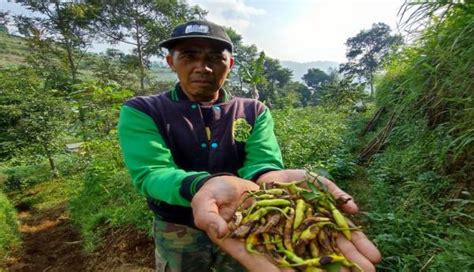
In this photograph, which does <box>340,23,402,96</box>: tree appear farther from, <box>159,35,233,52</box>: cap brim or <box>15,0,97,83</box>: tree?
<box>159,35,233,52</box>: cap brim

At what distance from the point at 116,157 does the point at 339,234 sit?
6597 mm

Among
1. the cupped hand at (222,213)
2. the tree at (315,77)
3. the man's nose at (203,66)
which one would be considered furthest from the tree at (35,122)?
the tree at (315,77)

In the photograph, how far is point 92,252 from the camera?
17.8ft

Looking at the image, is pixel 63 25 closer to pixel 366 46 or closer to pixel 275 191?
pixel 275 191

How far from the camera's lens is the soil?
4664 mm

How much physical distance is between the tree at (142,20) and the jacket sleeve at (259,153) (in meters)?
16.8

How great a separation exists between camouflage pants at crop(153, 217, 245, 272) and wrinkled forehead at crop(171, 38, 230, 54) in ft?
3.70

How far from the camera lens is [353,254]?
1.51 meters

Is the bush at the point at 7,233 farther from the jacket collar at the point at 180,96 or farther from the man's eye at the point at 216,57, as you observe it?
the man's eye at the point at 216,57

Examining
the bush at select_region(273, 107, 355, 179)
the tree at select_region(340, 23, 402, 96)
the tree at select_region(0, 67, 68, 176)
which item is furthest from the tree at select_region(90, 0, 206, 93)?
the tree at select_region(340, 23, 402, 96)

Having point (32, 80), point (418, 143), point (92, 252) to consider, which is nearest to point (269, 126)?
point (418, 143)

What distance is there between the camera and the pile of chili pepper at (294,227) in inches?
56.5

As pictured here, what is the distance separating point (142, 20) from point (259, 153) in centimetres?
1839

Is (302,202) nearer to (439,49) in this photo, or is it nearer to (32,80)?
(439,49)
